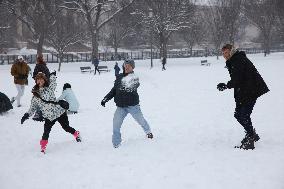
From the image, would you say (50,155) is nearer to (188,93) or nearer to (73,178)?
(73,178)

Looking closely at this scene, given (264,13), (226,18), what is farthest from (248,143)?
(264,13)

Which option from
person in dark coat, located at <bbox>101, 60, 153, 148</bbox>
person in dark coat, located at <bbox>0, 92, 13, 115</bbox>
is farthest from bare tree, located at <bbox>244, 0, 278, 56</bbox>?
person in dark coat, located at <bbox>101, 60, 153, 148</bbox>

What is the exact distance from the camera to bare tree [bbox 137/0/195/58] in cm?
3989

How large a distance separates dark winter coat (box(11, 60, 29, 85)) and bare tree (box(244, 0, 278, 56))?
4121cm

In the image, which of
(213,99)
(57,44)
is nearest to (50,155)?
(213,99)

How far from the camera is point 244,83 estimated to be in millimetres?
6359

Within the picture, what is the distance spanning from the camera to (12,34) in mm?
57375

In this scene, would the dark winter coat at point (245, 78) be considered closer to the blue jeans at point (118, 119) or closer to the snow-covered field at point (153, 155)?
the snow-covered field at point (153, 155)

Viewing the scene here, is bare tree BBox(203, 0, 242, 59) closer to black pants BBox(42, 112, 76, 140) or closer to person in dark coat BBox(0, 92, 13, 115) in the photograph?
person in dark coat BBox(0, 92, 13, 115)

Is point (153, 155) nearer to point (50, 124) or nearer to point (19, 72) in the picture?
point (50, 124)

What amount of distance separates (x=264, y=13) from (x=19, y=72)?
45660mm

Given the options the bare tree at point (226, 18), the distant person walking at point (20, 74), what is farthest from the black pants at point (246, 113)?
the bare tree at point (226, 18)

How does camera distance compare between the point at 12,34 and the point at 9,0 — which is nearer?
the point at 9,0

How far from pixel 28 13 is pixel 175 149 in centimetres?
3344
